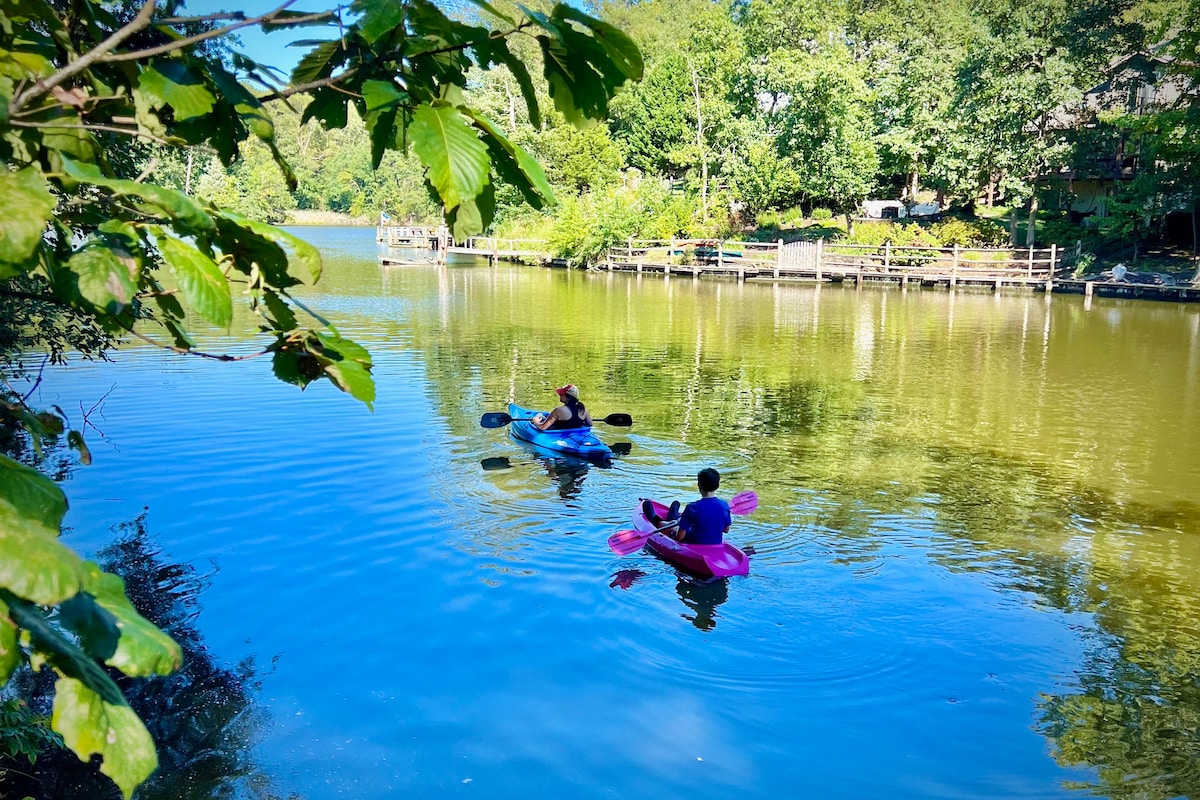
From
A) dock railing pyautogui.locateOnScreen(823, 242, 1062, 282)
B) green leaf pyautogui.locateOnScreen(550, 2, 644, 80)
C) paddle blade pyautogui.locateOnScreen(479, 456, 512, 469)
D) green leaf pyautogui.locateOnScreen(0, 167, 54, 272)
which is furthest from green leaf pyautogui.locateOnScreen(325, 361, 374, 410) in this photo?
dock railing pyautogui.locateOnScreen(823, 242, 1062, 282)

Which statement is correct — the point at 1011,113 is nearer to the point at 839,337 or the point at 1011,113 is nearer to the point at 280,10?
the point at 839,337

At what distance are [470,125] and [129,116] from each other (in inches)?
40.7

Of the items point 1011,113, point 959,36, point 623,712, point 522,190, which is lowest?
point 623,712

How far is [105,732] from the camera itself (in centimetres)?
159

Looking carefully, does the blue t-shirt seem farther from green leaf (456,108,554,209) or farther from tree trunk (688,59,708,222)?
tree trunk (688,59,708,222)

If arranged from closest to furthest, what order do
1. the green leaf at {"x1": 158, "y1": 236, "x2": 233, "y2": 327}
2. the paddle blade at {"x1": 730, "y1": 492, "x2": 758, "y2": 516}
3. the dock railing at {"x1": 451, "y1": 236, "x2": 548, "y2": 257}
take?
the green leaf at {"x1": 158, "y1": 236, "x2": 233, "y2": 327} → the paddle blade at {"x1": 730, "y1": 492, "x2": 758, "y2": 516} → the dock railing at {"x1": 451, "y1": 236, "x2": 548, "y2": 257}

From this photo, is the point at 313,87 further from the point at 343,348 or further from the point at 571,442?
the point at 571,442

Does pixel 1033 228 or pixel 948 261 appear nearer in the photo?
A: pixel 948 261

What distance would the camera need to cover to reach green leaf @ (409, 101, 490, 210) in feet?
7.34

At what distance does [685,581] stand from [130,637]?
8.09 meters

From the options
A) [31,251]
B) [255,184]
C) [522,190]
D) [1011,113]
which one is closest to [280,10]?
[522,190]

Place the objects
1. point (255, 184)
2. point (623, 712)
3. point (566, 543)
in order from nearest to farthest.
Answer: point (623, 712) < point (566, 543) < point (255, 184)

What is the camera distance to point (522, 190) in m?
2.56

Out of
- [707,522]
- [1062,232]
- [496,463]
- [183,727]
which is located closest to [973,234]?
[1062,232]
